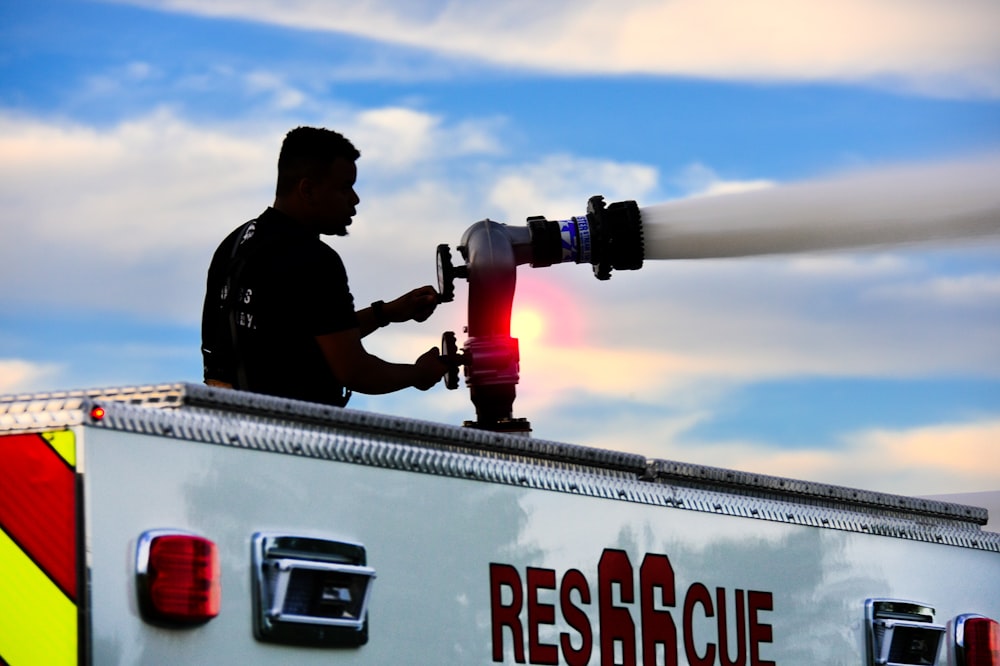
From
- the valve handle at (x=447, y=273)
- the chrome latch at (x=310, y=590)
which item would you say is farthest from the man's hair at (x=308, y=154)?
the chrome latch at (x=310, y=590)

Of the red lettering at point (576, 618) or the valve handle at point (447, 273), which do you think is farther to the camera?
the valve handle at point (447, 273)

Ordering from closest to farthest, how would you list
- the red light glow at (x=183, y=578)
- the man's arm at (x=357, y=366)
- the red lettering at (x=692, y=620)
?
the red light glow at (x=183, y=578) → the red lettering at (x=692, y=620) → the man's arm at (x=357, y=366)

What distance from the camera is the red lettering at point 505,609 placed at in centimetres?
438

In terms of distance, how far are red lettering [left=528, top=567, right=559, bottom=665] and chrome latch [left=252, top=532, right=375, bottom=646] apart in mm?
641

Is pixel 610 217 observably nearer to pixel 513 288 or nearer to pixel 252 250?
pixel 513 288

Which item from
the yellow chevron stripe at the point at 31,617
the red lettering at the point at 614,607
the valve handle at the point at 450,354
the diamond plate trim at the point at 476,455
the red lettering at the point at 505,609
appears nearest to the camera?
the yellow chevron stripe at the point at 31,617

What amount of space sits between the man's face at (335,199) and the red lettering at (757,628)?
2024 mm

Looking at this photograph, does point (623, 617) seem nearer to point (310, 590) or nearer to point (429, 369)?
point (310, 590)

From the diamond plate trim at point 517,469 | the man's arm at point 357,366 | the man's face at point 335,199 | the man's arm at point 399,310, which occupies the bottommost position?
the diamond plate trim at point 517,469

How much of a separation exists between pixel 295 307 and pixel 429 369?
81 cm

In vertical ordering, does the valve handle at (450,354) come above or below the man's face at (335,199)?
below

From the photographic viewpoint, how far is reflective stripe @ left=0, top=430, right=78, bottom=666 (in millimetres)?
3453

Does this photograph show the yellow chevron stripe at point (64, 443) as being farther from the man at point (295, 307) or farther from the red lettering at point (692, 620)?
the red lettering at point (692, 620)

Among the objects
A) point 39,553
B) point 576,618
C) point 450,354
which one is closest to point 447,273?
point 450,354
